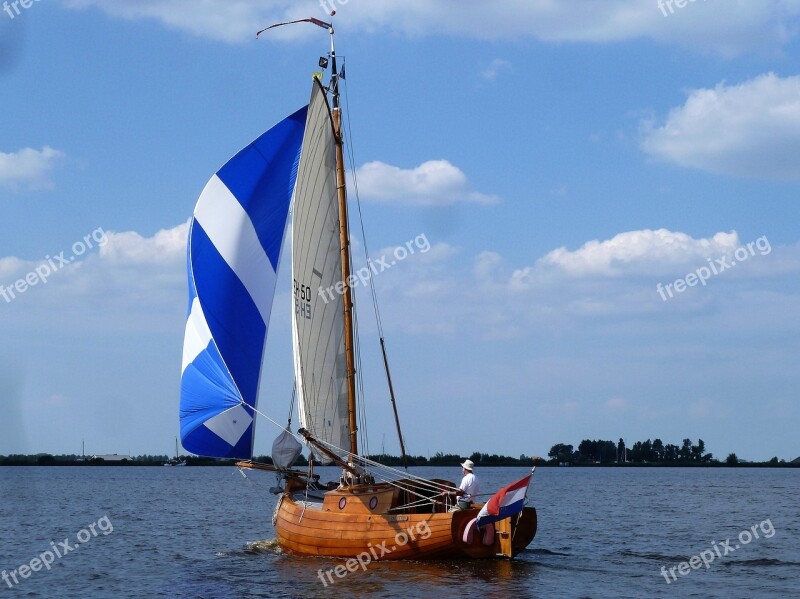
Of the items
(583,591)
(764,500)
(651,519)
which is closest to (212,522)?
(651,519)

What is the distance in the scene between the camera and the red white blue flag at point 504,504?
2494 centimetres

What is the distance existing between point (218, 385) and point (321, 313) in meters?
3.64

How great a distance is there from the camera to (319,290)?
29422mm

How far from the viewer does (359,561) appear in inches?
1077

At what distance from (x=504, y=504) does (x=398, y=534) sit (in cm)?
312

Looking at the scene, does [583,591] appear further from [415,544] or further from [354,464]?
[354,464]

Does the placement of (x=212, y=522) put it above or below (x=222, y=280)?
below

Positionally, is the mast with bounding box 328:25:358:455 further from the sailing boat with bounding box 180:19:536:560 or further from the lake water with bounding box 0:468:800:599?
the lake water with bounding box 0:468:800:599

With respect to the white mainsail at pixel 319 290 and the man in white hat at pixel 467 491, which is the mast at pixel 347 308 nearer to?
the white mainsail at pixel 319 290

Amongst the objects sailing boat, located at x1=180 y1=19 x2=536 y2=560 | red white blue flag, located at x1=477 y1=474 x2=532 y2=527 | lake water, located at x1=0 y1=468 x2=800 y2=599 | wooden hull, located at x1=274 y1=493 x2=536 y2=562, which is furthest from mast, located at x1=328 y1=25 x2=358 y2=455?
red white blue flag, located at x1=477 y1=474 x2=532 y2=527

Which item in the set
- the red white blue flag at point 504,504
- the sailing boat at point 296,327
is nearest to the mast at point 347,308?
the sailing boat at point 296,327

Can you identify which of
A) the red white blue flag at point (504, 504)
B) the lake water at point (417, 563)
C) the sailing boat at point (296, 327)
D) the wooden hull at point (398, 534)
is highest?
the sailing boat at point (296, 327)

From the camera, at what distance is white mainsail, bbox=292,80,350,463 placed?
1130 inches

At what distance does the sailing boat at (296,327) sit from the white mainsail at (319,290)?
0.13ft
